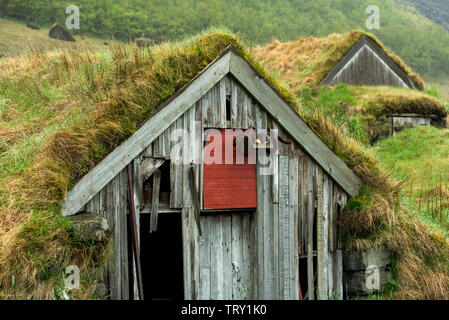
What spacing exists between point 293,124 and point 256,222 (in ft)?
5.19

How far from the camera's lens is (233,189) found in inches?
259

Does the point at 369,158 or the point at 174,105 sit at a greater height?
the point at 174,105

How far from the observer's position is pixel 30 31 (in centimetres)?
4416

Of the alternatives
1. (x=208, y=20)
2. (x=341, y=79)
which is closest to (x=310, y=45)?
(x=341, y=79)

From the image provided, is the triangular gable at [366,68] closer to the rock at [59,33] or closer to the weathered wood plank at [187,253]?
the weathered wood plank at [187,253]

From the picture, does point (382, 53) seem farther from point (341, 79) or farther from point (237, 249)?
point (237, 249)

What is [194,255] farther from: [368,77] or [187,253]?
[368,77]

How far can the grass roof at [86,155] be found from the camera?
5.07 metres

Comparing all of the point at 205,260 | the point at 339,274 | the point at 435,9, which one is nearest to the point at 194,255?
the point at 205,260

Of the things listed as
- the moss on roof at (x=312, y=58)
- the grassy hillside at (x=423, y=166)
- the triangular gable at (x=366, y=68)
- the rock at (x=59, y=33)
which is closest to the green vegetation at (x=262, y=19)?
the rock at (x=59, y=33)

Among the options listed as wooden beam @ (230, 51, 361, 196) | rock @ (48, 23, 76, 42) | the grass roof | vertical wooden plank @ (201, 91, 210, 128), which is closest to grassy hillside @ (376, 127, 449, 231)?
the grass roof

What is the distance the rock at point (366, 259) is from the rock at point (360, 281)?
8 cm

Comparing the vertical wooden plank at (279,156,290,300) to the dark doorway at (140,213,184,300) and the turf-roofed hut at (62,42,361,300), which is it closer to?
the turf-roofed hut at (62,42,361,300)

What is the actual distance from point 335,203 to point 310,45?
50.3 ft
